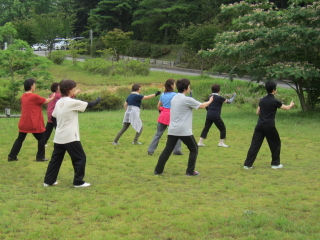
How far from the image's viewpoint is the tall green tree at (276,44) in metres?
16.5

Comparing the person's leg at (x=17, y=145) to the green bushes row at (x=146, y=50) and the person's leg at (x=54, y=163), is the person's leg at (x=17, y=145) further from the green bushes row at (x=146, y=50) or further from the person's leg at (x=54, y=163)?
the green bushes row at (x=146, y=50)

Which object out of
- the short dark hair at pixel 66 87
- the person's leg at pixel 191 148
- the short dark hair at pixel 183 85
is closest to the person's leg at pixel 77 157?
the short dark hair at pixel 66 87

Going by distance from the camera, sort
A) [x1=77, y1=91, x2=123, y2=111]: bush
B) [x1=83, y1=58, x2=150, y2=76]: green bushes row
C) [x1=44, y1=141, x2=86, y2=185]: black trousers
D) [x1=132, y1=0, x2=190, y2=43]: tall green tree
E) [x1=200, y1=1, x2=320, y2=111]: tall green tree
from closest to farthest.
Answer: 1. [x1=44, y1=141, x2=86, y2=185]: black trousers
2. [x1=200, y1=1, x2=320, y2=111]: tall green tree
3. [x1=77, y1=91, x2=123, y2=111]: bush
4. [x1=83, y1=58, x2=150, y2=76]: green bushes row
5. [x1=132, y1=0, x2=190, y2=43]: tall green tree

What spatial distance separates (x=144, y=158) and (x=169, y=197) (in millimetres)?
3467

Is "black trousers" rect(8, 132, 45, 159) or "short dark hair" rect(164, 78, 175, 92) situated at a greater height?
"short dark hair" rect(164, 78, 175, 92)

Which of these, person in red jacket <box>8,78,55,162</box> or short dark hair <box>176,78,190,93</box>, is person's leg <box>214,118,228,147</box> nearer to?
short dark hair <box>176,78,190,93</box>

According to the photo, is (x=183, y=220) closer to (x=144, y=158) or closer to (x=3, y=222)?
(x=3, y=222)

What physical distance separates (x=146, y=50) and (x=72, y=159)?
42372 millimetres

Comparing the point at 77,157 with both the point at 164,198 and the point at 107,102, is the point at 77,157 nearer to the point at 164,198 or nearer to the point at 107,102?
the point at 164,198

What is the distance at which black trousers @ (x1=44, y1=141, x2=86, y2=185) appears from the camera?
7.20m

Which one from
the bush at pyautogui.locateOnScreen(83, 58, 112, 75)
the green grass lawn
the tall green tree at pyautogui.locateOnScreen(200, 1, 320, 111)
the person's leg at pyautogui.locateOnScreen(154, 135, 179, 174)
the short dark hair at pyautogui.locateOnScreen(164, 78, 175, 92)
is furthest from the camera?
the bush at pyautogui.locateOnScreen(83, 58, 112, 75)

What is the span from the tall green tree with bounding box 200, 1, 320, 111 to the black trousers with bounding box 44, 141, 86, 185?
10443 millimetres

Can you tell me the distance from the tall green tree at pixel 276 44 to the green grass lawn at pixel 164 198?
6.19 metres

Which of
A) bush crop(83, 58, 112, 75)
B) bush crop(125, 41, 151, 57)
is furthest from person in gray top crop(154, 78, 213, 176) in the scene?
bush crop(125, 41, 151, 57)
